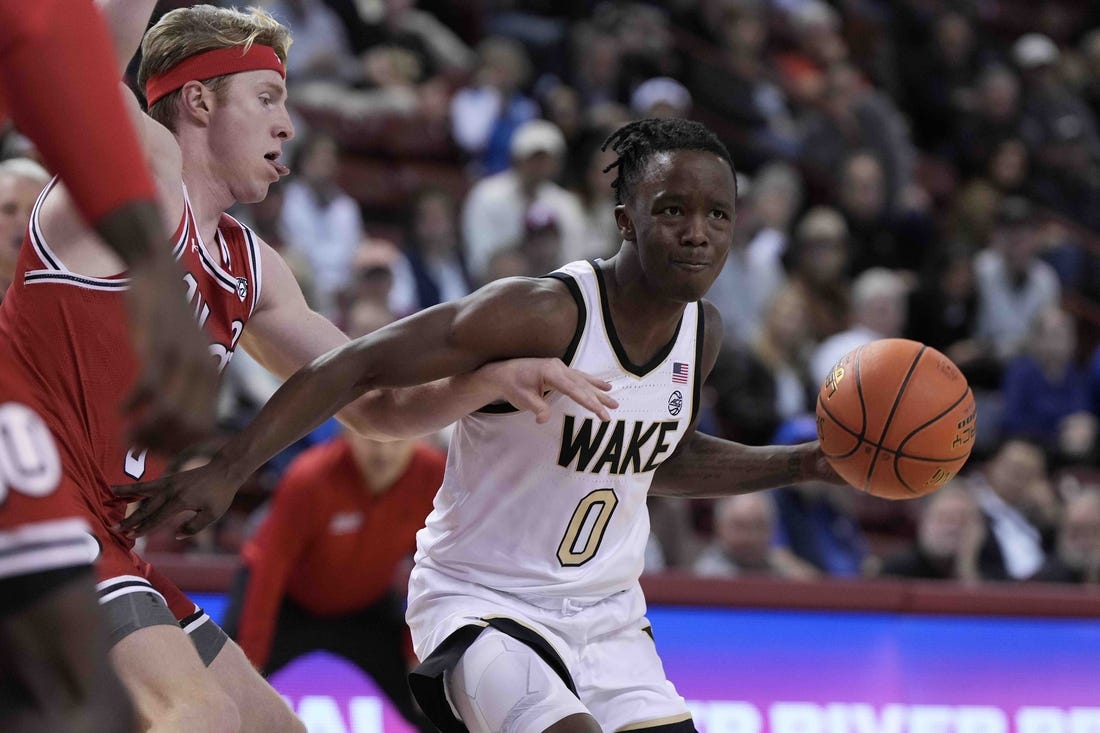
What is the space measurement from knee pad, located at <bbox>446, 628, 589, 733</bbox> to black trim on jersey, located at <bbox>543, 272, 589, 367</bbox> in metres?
0.71

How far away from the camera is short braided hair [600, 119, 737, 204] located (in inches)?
154

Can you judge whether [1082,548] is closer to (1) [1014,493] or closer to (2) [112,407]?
(1) [1014,493]

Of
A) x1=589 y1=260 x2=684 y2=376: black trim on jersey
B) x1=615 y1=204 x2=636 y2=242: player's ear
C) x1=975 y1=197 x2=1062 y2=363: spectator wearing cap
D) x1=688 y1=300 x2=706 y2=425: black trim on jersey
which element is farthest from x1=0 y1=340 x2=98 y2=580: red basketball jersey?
x1=975 y1=197 x2=1062 y2=363: spectator wearing cap

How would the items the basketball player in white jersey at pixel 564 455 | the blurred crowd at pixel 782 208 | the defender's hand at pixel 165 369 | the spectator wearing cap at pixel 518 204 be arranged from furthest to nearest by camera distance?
the spectator wearing cap at pixel 518 204
the blurred crowd at pixel 782 208
the basketball player in white jersey at pixel 564 455
the defender's hand at pixel 165 369

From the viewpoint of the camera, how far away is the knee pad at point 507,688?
3.58m

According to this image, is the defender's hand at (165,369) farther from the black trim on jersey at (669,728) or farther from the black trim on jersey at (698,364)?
the black trim on jersey at (698,364)

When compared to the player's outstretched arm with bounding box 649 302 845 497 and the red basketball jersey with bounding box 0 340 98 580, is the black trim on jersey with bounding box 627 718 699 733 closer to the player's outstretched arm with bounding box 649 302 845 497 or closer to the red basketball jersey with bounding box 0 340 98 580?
the player's outstretched arm with bounding box 649 302 845 497

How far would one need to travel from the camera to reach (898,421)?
4.07 m

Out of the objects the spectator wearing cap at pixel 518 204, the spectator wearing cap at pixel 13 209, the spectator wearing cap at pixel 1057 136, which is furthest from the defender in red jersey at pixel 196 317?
the spectator wearing cap at pixel 1057 136

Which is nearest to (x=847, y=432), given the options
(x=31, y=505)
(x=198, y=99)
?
(x=198, y=99)

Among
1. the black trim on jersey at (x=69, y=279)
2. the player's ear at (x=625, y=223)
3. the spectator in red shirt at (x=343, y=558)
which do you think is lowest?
the spectator in red shirt at (x=343, y=558)

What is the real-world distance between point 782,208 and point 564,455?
792 cm

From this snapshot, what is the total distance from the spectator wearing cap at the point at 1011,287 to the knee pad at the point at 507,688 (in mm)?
8408

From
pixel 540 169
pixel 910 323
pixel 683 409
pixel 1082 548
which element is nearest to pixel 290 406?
pixel 683 409
